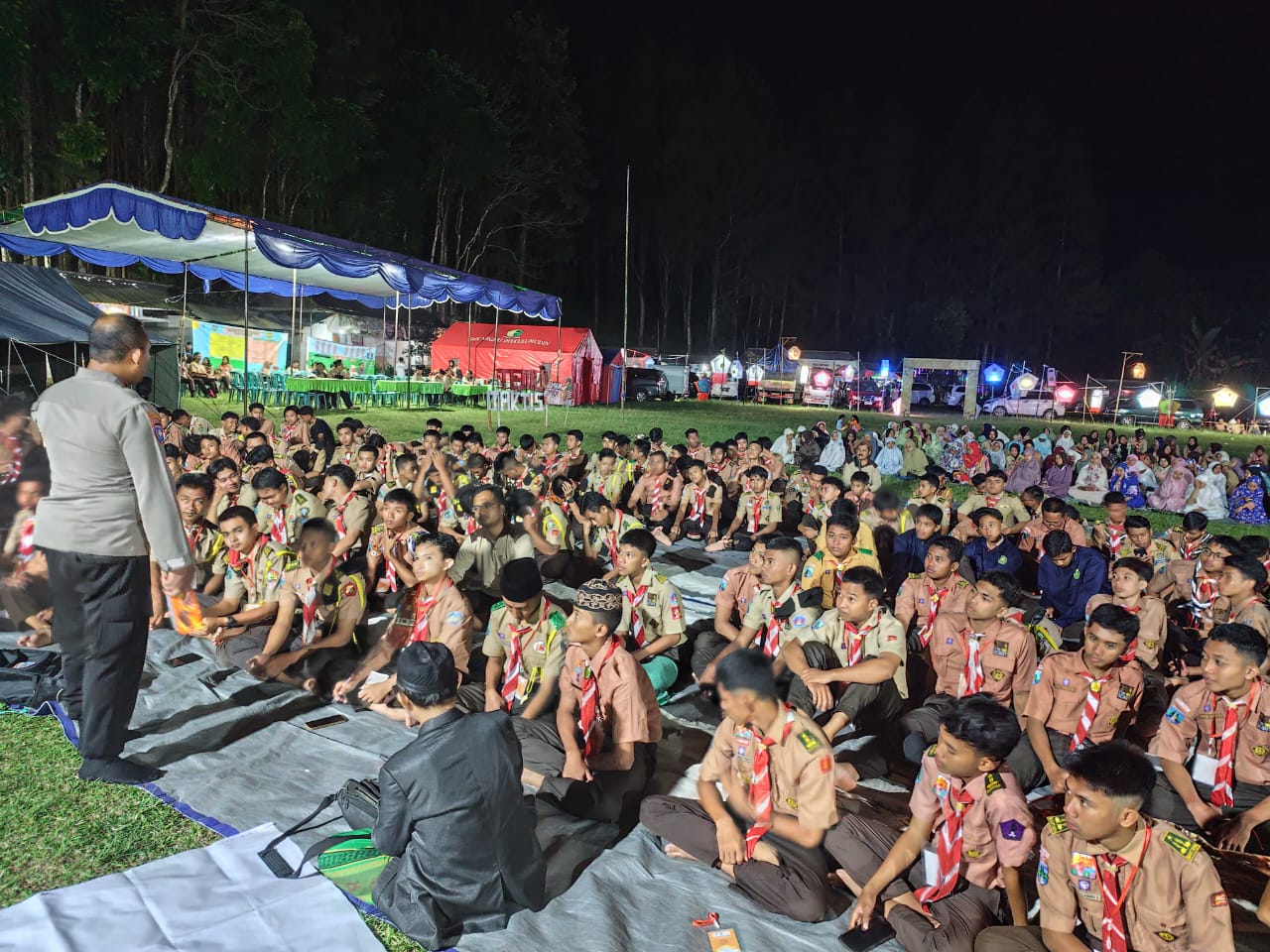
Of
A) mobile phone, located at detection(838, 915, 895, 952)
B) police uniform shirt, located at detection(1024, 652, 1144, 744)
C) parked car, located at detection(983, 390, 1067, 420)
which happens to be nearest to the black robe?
mobile phone, located at detection(838, 915, 895, 952)

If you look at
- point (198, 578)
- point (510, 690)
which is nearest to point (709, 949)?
point (510, 690)

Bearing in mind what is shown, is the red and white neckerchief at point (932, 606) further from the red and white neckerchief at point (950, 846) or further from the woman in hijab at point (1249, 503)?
the woman in hijab at point (1249, 503)

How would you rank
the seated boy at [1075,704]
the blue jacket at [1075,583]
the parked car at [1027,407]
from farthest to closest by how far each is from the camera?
1. the parked car at [1027,407]
2. the blue jacket at [1075,583]
3. the seated boy at [1075,704]

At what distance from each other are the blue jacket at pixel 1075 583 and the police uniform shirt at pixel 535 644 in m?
4.63

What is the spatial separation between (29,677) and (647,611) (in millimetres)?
3548

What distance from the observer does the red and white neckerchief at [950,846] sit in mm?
3059

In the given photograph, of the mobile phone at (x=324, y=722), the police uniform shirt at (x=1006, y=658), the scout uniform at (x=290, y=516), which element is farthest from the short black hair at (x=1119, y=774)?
the scout uniform at (x=290, y=516)

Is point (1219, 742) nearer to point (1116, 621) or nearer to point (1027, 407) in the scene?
point (1116, 621)

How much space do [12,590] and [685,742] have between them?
4528 millimetres

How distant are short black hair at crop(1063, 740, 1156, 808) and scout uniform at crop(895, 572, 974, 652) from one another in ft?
8.95

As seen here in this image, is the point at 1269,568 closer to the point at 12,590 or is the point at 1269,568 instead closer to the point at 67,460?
the point at 67,460

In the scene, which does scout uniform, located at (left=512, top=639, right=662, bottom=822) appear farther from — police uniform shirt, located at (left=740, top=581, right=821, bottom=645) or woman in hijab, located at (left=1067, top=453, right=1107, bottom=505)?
woman in hijab, located at (left=1067, top=453, right=1107, bottom=505)

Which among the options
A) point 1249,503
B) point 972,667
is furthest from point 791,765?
point 1249,503

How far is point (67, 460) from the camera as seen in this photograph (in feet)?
11.6
